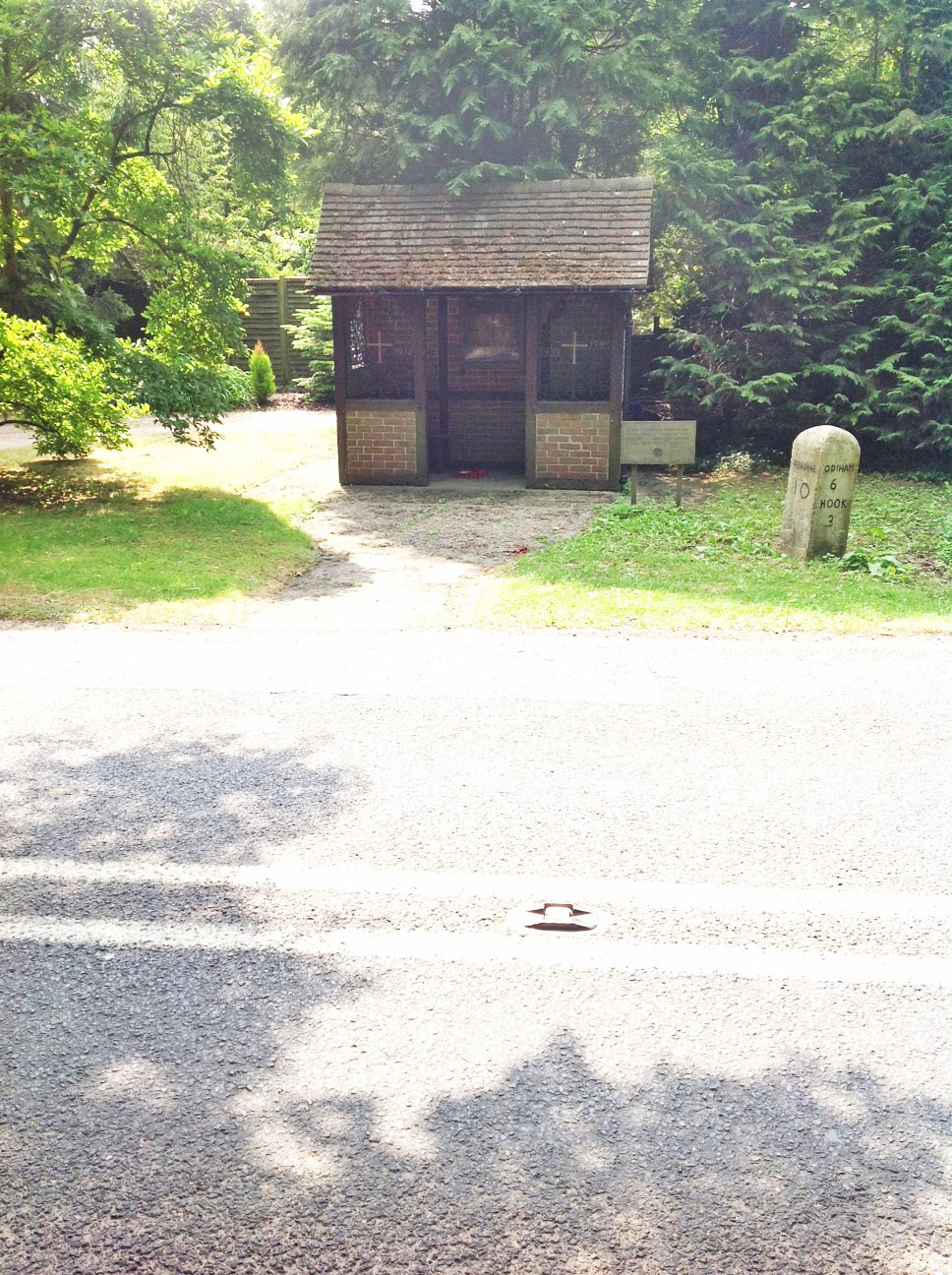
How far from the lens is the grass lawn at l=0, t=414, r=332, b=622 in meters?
9.62

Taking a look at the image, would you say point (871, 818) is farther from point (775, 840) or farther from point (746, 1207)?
point (746, 1207)

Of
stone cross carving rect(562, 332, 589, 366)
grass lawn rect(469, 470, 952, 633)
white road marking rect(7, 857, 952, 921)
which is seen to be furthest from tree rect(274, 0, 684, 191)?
white road marking rect(7, 857, 952, 921)

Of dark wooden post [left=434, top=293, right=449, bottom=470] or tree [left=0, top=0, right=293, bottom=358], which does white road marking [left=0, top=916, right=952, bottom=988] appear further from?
dark wooden post [left=434, top=293, right=449, bottom=470]

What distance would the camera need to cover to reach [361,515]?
14500mm

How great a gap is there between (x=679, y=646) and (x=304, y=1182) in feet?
18.3

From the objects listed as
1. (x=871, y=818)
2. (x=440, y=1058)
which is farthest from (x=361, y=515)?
(x=440, y=1058)

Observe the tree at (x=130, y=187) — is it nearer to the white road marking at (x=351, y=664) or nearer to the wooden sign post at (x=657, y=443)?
the wooden sign post at (x=657, y=443)

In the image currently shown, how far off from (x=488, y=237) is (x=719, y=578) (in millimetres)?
7804

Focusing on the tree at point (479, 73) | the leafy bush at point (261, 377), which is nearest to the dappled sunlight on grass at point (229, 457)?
the leafy bush at point (261, 377)

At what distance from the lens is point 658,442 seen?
1406 cm

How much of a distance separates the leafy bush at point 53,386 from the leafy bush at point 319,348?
37.9 ft

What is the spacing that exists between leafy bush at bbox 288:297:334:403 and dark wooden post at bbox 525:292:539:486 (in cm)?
913

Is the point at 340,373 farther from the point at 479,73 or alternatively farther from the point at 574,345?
the point at 479,73

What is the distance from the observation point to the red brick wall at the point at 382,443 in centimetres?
1652
